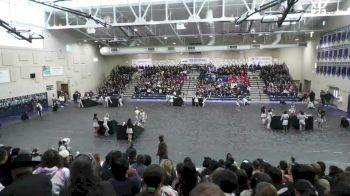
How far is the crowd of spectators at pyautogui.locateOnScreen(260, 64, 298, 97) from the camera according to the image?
2921 cm

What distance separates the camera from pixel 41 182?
2.72 metres

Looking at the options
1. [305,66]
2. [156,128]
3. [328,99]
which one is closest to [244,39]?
[305,66]

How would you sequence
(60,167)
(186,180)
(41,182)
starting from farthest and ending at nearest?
(186,180), (60,167), (41,182)

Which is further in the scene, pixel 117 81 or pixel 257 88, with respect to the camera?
pixel 117 81

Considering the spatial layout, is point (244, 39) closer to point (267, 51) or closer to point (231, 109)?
point (267, 51)

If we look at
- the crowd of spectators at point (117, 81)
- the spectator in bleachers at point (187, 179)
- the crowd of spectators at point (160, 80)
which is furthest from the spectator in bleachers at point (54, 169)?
the crowd of spectators at point (117, 81)

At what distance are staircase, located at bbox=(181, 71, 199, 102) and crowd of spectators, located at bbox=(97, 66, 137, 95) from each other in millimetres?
7448

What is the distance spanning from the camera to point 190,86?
33750 millimetres

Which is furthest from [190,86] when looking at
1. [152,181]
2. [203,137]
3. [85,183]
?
[85,183]

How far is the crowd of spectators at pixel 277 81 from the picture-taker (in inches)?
1150

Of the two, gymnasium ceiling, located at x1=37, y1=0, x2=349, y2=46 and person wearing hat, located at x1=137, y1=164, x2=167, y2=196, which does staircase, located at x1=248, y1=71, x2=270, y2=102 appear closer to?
gymnasium ceiling, located at x1=37, y1=0, x2=349, y2=46

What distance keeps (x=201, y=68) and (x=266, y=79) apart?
865 cm

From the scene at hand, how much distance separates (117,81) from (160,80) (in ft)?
18.4

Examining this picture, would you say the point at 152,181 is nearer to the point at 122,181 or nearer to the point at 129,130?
the point at 122,181
